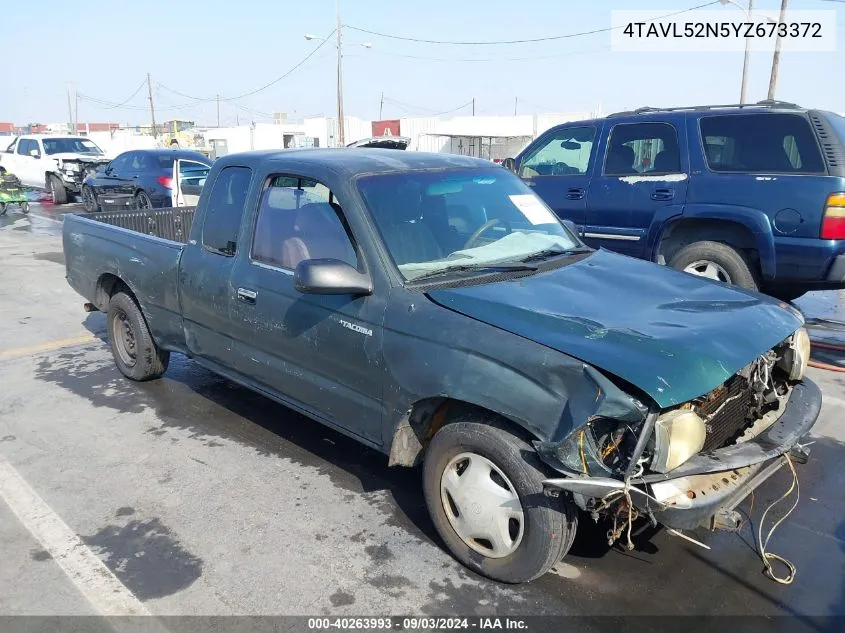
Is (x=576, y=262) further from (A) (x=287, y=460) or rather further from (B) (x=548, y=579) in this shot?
(A) (x=287, y=460)

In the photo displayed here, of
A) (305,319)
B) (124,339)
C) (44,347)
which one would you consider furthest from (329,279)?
(44,347)

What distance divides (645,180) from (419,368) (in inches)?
190

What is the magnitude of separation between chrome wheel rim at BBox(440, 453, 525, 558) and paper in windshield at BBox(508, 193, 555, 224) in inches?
70.3

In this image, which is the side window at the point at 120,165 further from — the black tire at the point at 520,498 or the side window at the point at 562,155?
the black tire at the point at 520,498

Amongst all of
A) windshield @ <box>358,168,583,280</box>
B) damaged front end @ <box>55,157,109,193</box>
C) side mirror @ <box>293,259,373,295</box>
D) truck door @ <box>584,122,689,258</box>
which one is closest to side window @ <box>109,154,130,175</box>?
damaged front end @ <box>55,157,109,193</box>

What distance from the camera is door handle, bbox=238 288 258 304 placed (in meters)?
3.96

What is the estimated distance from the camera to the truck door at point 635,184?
22.2 feet

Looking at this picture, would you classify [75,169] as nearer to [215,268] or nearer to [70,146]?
[70,146]

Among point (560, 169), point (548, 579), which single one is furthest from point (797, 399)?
point (560, 169)

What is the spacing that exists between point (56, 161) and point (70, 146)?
92cm

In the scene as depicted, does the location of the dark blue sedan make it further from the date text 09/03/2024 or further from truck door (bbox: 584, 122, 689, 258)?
the date text 09/03/2024

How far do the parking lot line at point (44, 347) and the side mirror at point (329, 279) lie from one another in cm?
454

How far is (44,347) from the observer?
6.68 m

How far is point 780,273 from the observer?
239 inches
